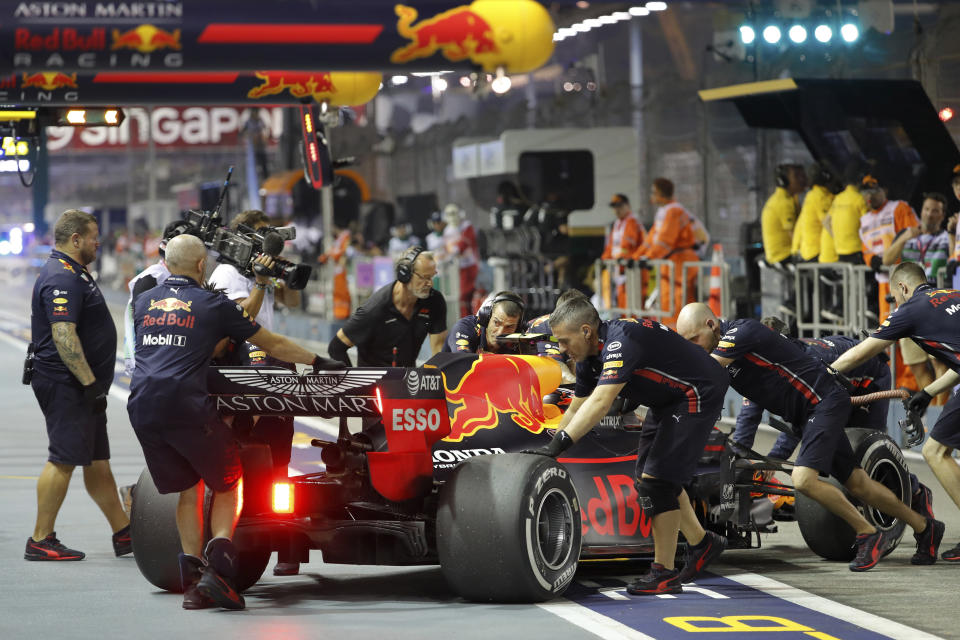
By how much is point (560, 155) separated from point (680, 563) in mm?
17012

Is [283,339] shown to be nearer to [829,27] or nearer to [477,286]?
[829,27]

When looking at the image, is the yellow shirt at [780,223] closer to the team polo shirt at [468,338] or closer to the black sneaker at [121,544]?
the team polo shirt at [468,338]

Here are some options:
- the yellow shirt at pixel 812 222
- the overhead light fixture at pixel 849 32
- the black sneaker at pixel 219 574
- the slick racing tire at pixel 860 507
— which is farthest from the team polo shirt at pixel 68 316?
the overhead light fixture at pixel 849 32

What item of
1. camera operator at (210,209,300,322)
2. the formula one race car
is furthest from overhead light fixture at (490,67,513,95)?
the formula one race car

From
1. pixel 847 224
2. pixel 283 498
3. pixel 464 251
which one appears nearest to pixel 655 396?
pixel 283 498

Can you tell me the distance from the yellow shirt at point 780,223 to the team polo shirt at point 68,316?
1025 cm

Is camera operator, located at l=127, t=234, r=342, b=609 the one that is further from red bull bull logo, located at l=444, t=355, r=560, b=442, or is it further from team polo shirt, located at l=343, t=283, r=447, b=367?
team polo shirt, located at l=343, t=283, r=447, b=367

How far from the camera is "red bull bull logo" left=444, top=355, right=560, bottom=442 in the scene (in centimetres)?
945

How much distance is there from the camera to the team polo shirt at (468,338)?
11188 millimetres

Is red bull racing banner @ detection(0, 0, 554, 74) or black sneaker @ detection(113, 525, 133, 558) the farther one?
red bull racing banner @ detection(0, 0, 554, 74)

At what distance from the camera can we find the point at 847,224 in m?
17.6

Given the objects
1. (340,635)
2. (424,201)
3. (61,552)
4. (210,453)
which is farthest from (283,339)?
(424,201)

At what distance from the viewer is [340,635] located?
805 cm

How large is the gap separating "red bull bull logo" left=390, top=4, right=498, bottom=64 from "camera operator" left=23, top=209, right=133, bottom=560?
508cm
